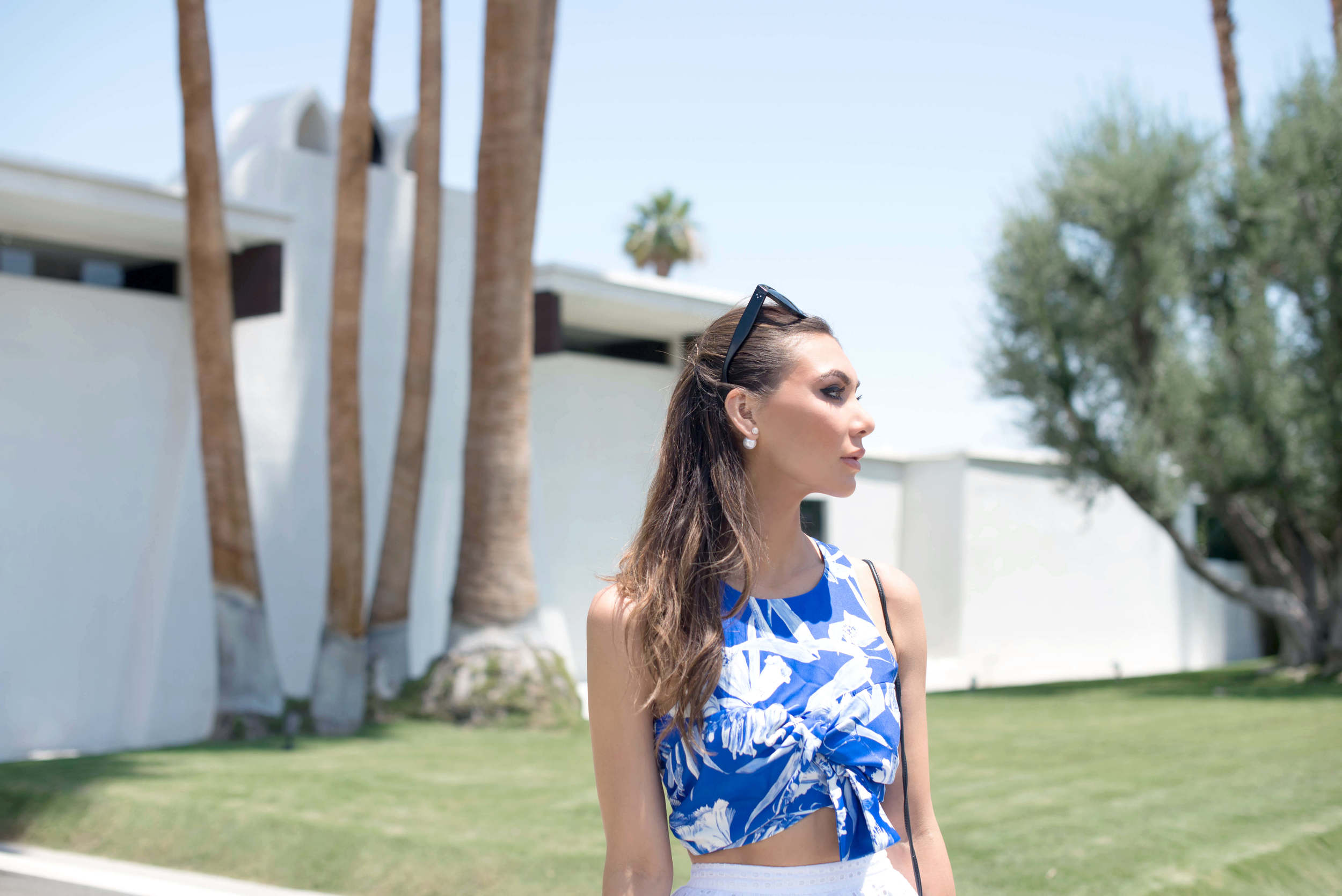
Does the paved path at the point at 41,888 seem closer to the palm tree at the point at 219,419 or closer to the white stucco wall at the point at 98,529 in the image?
the palm tree at the point at 219,419

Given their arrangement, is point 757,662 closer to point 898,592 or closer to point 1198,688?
point 898,592

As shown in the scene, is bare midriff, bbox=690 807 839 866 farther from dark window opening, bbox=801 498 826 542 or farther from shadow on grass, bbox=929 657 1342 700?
dark window opening, bbox=801 498 826 542

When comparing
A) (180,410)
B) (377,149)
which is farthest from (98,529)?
(377,149)

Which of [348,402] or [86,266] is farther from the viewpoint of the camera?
[86,266]

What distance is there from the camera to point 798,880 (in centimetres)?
184

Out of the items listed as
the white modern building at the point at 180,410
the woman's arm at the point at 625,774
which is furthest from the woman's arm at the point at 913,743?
the white modern building at the point at 180,410

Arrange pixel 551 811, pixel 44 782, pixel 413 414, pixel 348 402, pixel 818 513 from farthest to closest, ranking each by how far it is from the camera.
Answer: pixel 818 513 < pixel 413 414 < pixel 348 402 < pixel 44 782 < pixel 551 811

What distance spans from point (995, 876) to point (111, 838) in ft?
15.6

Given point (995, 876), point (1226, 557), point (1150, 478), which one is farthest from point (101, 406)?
point (1226, 557)

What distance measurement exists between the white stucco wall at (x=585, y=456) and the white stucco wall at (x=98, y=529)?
485cm

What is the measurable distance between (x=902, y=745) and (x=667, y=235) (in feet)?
105

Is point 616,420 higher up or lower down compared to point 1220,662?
higher up

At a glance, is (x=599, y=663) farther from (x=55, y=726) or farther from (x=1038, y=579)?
(x=1038, y=579)

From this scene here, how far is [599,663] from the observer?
6.07 feet
